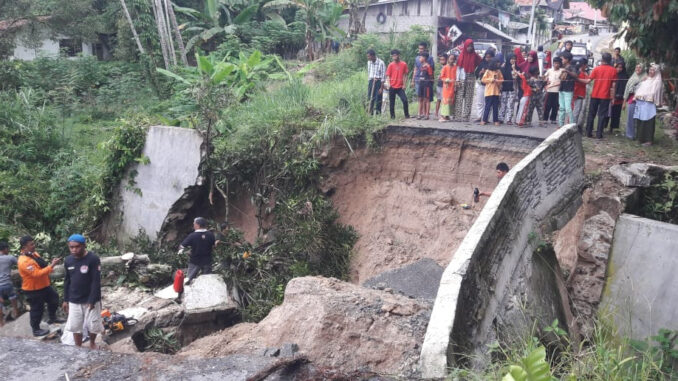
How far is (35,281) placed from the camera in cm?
711

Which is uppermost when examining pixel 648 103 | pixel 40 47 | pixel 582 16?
pixel 582 16

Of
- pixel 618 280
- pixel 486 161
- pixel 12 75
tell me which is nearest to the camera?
pixel 618 280

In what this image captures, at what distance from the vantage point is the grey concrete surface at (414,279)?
798 cm

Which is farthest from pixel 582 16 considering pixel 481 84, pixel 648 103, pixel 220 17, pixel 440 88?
pixel 648 103

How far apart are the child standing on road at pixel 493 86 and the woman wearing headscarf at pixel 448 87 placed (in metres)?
0.76

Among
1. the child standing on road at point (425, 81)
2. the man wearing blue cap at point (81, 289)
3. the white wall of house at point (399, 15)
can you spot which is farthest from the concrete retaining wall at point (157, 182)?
the white wall of house at point (399, 15)

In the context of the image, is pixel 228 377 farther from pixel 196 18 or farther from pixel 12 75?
pixel 196 18

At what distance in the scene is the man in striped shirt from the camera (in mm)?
10992

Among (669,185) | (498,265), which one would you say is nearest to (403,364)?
(498,265)

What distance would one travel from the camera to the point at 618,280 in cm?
754

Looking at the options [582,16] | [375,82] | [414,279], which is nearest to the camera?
[414,279]

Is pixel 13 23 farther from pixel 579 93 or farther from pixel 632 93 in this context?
pixel 632 93

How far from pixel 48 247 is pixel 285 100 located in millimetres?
5537

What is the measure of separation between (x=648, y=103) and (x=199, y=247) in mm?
7906
